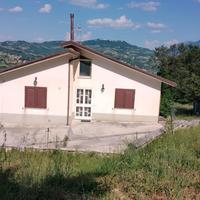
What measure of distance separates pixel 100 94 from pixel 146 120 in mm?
3479

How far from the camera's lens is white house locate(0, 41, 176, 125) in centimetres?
2498

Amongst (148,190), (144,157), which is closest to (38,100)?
(144,157)

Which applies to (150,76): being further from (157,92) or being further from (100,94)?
(100,94)

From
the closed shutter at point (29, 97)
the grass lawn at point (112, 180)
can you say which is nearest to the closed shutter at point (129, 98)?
the closed shutter at point (29, 97)

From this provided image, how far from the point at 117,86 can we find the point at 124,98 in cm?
89

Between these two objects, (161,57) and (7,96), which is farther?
(161,57)

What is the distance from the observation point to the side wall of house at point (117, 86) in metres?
25.8

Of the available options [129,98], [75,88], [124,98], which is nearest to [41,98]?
[75,88]

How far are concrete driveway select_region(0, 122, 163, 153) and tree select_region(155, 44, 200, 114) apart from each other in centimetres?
902

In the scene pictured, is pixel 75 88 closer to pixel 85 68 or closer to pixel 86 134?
pixel 85 68

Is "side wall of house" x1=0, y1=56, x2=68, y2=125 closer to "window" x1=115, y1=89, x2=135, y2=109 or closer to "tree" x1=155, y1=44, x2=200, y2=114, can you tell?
"window" x1=115, y1=89, x2=135, y2=109

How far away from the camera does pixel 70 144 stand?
57.8 feet

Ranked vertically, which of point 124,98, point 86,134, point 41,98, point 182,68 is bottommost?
point 86,134

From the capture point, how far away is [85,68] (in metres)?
26.2
